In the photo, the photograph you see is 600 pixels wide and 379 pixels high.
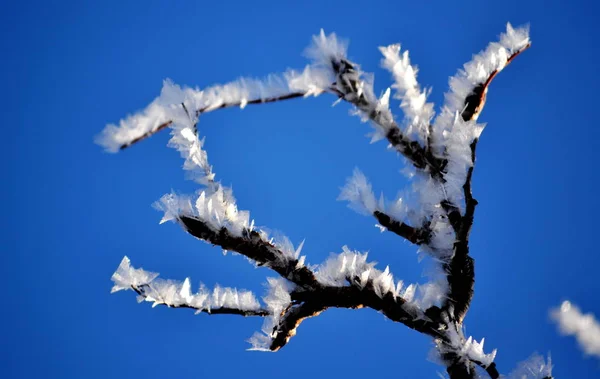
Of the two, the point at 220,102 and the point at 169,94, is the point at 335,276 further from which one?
the point at 169,94

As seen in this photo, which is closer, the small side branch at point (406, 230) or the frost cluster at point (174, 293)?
the small side branch at point (406, 230)

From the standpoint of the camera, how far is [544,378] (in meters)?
1.66

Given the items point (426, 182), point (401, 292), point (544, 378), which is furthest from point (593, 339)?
point (426, 182)

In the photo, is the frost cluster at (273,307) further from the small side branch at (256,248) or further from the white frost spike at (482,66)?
the white frost spike at (482,66)

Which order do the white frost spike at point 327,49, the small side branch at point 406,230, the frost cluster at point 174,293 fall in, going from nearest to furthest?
the white frost spike at point 327,49
the small side branch at point 406,230
the frost cluster at point 174,293

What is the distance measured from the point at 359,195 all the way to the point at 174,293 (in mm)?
886

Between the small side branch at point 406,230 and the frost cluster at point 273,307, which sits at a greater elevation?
the small side branch at point 406,230

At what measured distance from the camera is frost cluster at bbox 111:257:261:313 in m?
1.87

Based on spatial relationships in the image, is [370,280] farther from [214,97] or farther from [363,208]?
[214,97]

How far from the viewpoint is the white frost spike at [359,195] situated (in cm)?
174

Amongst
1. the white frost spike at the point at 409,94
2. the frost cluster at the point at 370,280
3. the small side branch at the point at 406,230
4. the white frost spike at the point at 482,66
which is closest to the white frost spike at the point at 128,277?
the frost cluster at the point at 370,280

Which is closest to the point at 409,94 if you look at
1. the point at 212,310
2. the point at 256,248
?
the point at 256,248

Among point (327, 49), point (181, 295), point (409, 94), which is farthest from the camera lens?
point (181, 295)

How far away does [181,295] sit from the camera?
6.28 ft
